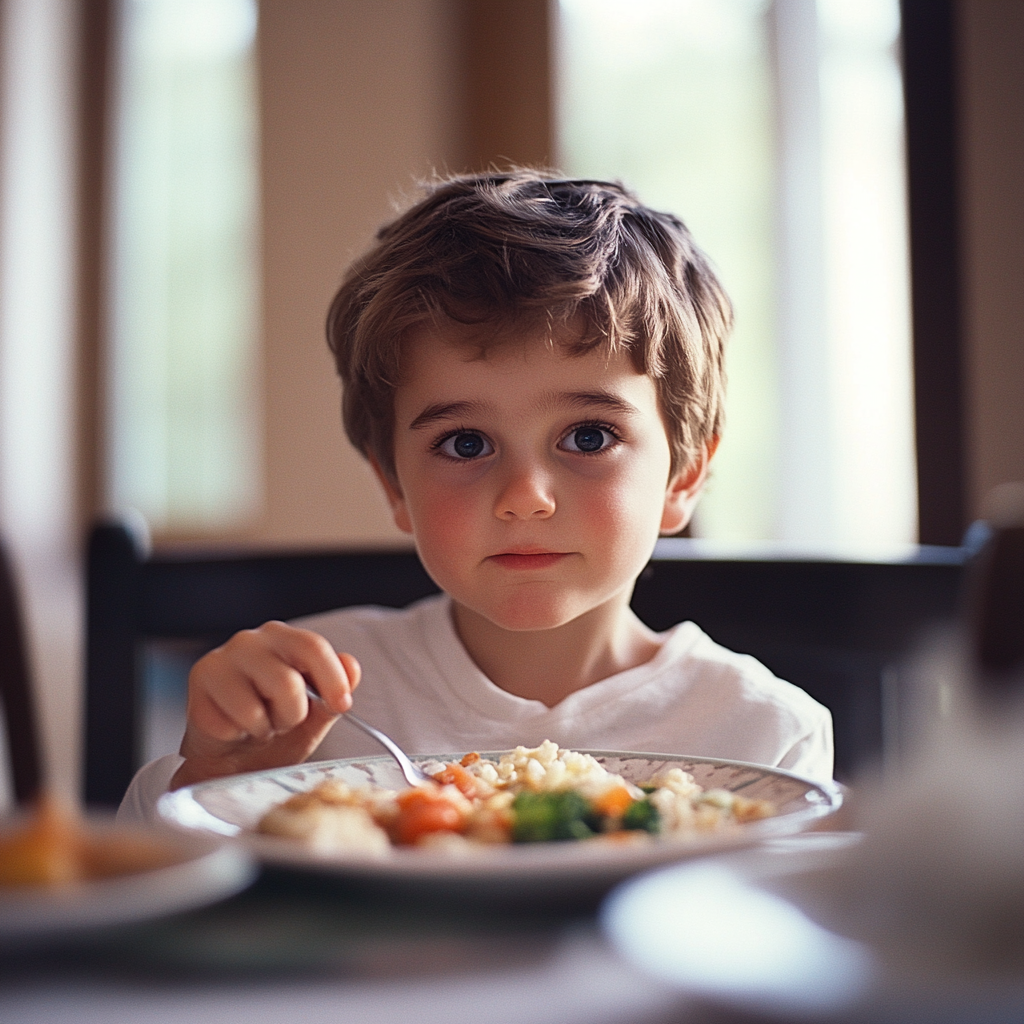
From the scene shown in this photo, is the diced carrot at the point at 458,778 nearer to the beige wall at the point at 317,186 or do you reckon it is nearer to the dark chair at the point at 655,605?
the dark chair at the point at 655,605

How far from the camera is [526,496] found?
72cm

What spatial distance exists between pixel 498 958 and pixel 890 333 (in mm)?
2556

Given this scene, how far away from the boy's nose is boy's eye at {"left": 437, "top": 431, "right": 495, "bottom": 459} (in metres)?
0.03

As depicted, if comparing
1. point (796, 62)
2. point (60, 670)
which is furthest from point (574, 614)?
point (60, 670)

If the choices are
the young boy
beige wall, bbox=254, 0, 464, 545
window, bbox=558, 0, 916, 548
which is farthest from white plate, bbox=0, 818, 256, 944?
beige wall, bbox=254, 0, 464, 545

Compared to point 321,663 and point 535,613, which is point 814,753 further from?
point 321,663

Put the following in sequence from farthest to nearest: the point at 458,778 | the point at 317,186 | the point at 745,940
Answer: the point at 317,186, the point at 458,778, the point at 745,940

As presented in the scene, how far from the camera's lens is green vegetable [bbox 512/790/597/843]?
36cm

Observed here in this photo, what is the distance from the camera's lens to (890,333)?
2.62m

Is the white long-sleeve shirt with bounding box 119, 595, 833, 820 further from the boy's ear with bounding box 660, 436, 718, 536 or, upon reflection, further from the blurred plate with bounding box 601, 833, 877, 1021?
the blurred plate with bounding box 601, 833, 877, 1021

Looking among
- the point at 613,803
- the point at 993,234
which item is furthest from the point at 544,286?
the point at 993,234

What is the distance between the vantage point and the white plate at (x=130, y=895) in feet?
0.78

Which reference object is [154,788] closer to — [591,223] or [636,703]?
[636,703]

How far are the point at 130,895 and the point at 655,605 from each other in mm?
728
